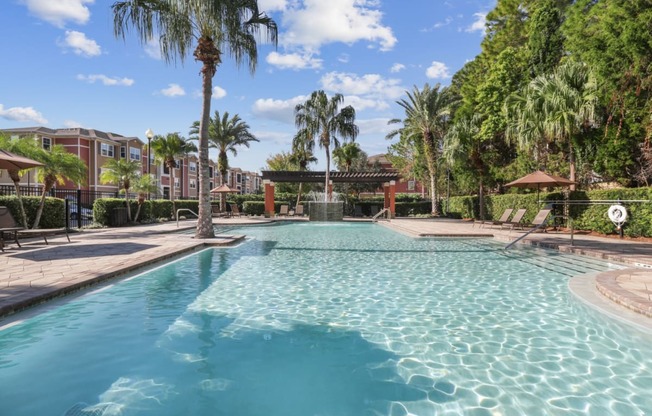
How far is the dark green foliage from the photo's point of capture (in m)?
14.3

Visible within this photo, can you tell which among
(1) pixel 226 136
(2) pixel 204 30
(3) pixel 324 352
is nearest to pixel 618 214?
(3) pixel 324 352

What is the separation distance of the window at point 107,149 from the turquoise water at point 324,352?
44.6 metres

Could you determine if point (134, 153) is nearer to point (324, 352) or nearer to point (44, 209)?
point (44, 209)

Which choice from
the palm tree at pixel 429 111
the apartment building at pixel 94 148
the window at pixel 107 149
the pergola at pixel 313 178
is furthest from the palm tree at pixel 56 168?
the window at pixel 107 149

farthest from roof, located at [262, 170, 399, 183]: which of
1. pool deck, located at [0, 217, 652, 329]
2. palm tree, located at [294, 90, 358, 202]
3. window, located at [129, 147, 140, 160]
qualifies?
window, located at [129, 147, 140, 160]

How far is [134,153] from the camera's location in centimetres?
5022

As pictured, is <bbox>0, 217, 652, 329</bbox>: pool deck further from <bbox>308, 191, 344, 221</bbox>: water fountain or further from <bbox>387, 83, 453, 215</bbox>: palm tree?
<bbox>387, 83, 453, 215</bbox>: palm tree

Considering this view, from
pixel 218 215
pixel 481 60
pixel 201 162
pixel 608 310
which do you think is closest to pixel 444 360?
pixel 608 310

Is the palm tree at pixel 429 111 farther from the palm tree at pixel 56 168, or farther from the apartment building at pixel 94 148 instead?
the palm tree at pixel 56 168

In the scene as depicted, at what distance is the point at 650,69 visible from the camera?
13188mm

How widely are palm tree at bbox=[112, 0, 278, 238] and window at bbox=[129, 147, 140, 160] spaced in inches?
1617

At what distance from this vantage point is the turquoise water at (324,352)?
3.01 m

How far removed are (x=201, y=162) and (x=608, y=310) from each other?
12109 mm

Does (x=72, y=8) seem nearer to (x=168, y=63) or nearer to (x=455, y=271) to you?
(x=168, y=63)
